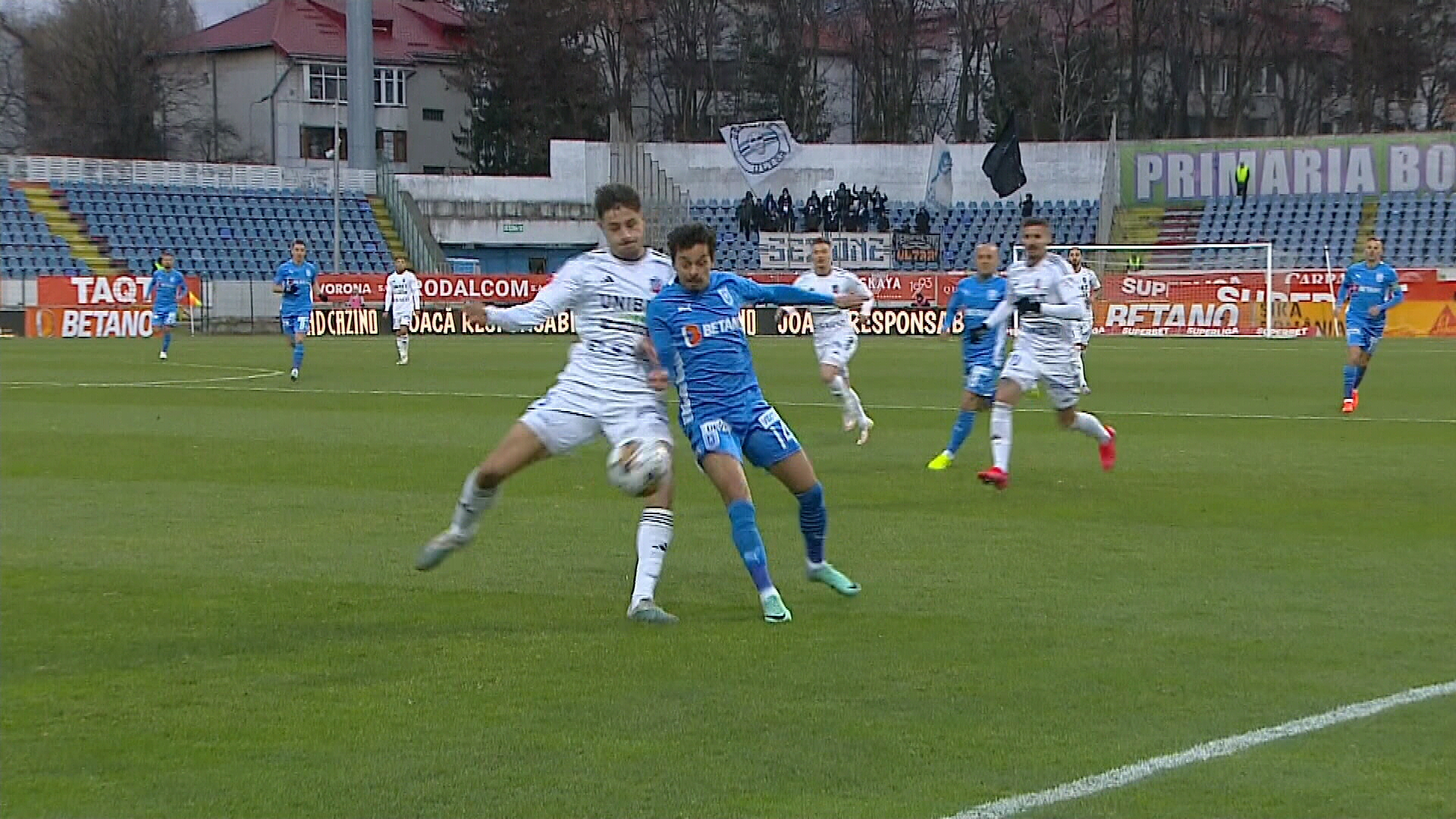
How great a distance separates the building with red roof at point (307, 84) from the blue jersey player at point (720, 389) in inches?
3116

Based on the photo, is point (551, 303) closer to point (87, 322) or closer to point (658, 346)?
point (658, 346)

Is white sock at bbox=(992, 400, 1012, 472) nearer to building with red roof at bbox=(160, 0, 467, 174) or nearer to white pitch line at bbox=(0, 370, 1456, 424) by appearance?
white pitch line at bbox=(0, 370, 1456, 424)

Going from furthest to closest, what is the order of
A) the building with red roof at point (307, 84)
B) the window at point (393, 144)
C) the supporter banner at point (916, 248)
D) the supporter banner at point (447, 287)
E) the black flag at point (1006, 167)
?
the window at point (393, 144)
the building with red roof at point (307, 84)
the black flag at point (1006, 167)
the supporter banner at point (916, 248)
the supporter banner at point (447, 287)

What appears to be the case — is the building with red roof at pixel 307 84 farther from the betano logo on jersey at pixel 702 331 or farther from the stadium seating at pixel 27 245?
the betano logo on jersey at pixel 702 331

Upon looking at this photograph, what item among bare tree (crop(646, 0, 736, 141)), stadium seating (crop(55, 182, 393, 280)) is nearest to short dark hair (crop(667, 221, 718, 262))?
stadium seating (crop(55, 182, 393, 280))

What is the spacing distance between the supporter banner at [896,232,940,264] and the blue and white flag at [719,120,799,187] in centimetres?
618

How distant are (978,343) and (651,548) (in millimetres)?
9055

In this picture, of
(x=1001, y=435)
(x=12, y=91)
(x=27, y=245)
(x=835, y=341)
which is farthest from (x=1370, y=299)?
(x=12, y=91)

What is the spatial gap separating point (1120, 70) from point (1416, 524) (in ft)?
233

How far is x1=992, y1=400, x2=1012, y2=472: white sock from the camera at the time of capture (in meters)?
14.6

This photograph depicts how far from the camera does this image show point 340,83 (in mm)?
91625

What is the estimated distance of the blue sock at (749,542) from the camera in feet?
29.9

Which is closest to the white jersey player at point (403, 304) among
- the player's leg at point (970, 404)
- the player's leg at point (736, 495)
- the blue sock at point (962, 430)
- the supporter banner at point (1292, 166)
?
the player's leg at point (970, 404)

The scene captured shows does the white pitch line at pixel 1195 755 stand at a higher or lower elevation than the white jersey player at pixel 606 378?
lower
